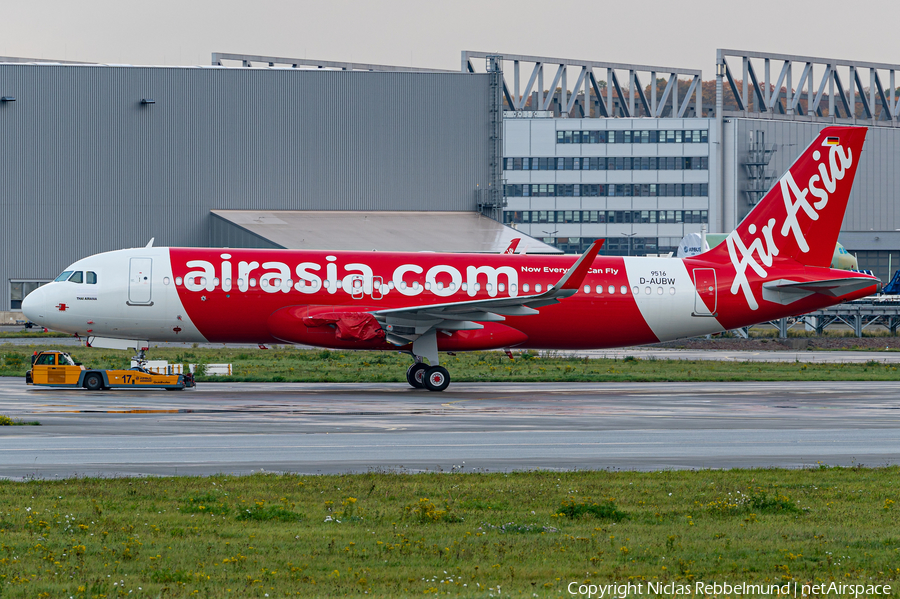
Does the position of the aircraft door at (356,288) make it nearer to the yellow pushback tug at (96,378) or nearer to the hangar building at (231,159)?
the yellow pushback tug at (96,378)

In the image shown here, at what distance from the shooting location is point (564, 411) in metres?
27.8

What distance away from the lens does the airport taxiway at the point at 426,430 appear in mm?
17953

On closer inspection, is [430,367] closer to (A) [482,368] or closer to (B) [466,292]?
(B) [466,292]

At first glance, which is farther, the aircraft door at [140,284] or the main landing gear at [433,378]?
the main landing gear at [433,378]

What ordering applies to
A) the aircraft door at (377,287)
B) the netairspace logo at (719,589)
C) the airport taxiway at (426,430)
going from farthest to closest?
1. the aircraft door at (377,287)
2. the airport taxiway at (426,430)
3. the netairspace logo at (719,589)

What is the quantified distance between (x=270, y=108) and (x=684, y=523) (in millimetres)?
73761

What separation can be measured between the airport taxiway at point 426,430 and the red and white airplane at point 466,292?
6.40 ft

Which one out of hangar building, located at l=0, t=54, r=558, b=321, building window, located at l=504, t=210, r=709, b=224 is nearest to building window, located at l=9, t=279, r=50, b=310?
hangar building, located at l=0, t=54, r=558, b=321

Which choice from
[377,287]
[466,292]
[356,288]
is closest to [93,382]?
[356,288]

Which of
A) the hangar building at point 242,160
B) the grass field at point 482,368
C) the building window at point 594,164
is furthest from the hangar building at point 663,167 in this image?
the grass field at point 482,368

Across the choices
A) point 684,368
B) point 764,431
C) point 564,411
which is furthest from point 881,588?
point 684,368

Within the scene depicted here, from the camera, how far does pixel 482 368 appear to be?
4681 cm

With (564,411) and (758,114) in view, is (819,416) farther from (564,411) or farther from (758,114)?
(758,114)

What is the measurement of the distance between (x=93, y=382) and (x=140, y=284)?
3413 millimetres
